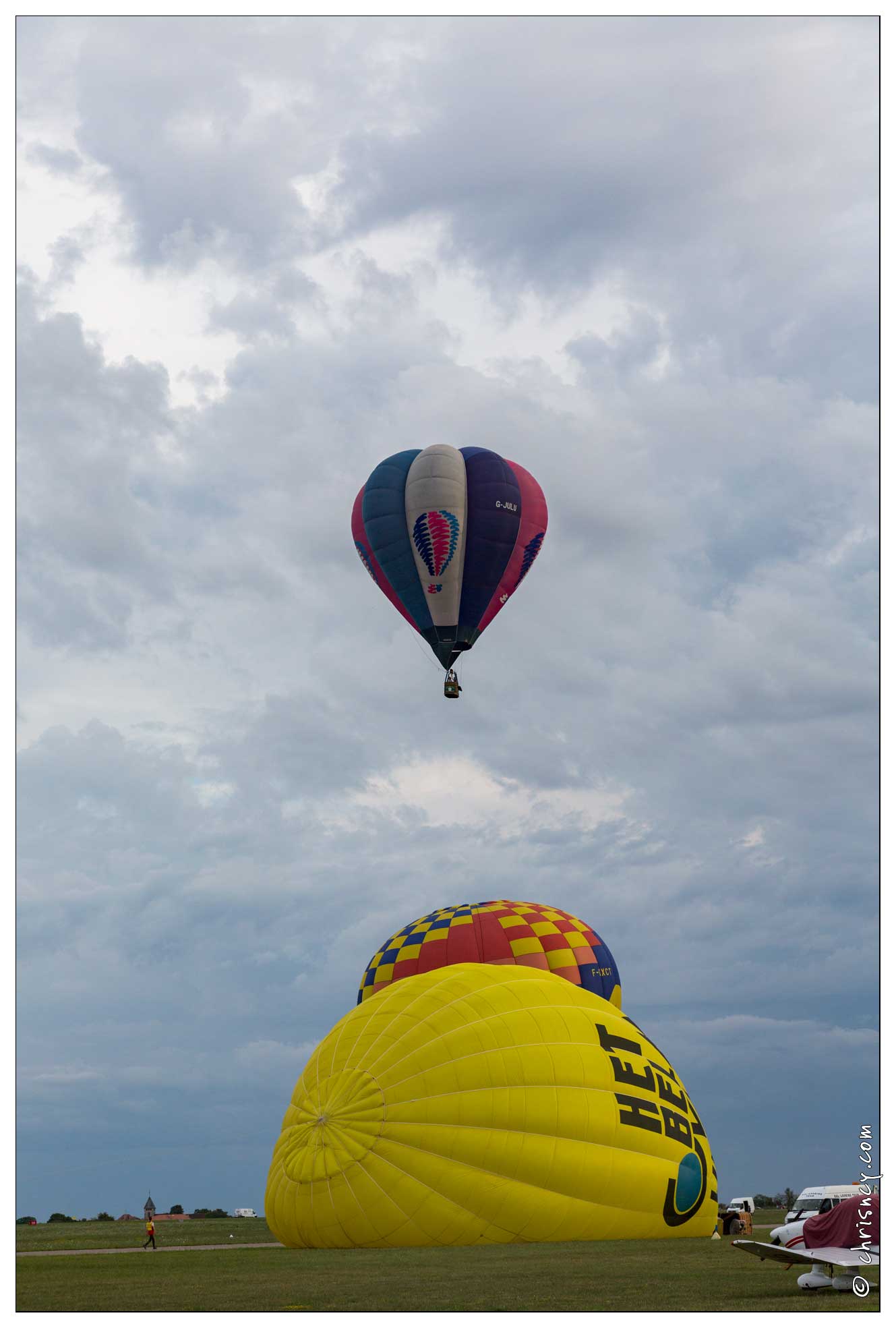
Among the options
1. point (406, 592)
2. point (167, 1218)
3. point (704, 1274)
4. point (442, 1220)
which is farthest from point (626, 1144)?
point (167, 1218)

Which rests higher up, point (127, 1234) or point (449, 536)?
point (449, 536)

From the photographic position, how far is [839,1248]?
1381cm

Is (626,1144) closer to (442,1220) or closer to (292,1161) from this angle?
(442,1220)

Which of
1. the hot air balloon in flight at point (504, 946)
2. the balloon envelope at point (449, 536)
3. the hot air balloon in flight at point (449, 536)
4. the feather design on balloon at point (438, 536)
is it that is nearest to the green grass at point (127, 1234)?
the hot air balloon in flight at point (504, 946)

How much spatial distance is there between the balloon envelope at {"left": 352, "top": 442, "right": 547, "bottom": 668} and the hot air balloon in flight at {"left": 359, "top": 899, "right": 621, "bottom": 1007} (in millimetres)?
7724

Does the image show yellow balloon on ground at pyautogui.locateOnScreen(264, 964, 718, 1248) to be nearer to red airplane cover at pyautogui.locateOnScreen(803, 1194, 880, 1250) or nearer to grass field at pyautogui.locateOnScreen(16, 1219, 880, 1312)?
grass field at pyautogui.locateOnScreen(16, 1219, 880, 1312)

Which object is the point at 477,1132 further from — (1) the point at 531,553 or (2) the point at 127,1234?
(1) the point at 531,553

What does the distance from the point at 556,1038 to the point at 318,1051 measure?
12.5ft

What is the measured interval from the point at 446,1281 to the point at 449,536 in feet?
72.0

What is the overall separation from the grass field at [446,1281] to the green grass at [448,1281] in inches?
0.9

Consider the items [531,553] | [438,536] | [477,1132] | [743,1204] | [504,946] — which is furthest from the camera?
[743,1204]

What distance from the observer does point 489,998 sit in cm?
2050

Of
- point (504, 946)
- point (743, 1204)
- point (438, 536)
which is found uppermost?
point (438, 536)

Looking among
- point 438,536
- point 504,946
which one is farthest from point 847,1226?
point 438,536
